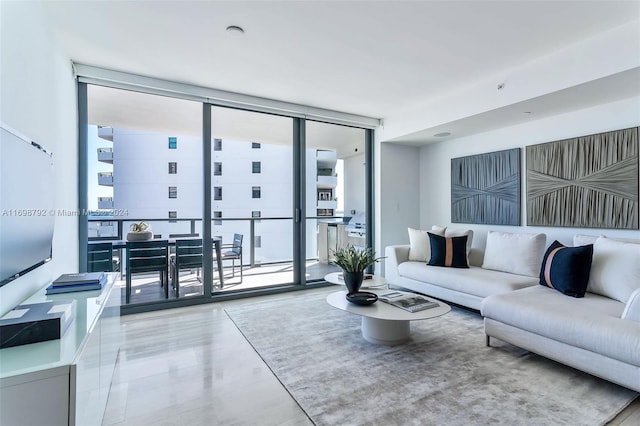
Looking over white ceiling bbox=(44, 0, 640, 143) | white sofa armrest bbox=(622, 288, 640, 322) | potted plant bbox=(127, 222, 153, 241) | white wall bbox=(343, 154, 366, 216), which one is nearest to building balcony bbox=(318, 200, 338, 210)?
white wall bbox=(343, 154, 366, 216)

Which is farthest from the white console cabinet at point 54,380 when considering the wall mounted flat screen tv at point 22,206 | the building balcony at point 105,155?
the building balcony at point 105,155

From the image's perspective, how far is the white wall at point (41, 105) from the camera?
1.62 metres

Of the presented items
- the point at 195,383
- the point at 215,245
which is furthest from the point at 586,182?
the point at 215,245

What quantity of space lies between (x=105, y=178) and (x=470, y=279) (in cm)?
418

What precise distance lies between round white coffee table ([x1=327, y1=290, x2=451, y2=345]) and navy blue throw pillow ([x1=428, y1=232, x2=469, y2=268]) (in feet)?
4.32

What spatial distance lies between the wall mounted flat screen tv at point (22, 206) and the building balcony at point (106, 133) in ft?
5.66

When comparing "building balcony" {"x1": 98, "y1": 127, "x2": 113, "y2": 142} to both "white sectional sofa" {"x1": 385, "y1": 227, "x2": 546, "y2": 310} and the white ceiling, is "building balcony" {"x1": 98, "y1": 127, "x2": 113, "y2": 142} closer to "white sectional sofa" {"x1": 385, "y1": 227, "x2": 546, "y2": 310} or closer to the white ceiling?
the white ceiling

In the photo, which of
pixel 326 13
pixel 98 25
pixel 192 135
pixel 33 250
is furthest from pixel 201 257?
pixel 326 13

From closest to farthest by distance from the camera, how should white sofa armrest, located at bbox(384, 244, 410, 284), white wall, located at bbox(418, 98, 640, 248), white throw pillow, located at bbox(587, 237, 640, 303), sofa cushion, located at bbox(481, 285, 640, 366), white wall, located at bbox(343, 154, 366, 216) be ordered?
sofa cushion, located at bbox(481, 285, 640, 366) < white throw pillow, located at bbox(587, 237, 640, 303) < white wall, located at bbox(418, 98, 640, 248) < white sofa armrest, located at bbox(384, 244, 410, 284) < white wall, located at bbox(343, 154, 366, 216)

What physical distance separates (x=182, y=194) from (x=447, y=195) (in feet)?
13.1

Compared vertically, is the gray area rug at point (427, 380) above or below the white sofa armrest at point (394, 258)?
below

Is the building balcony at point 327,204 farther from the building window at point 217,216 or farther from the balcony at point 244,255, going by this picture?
the building window at point 217,216

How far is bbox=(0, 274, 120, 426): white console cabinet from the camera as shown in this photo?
1028mm

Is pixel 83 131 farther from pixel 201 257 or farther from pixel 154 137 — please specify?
pixel 201 257
